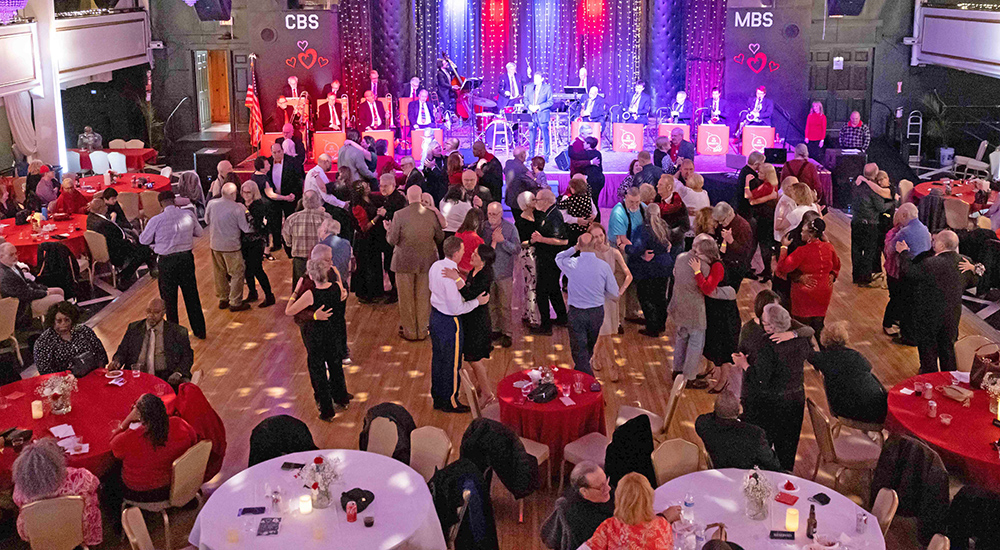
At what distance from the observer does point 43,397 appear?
5.93 meters

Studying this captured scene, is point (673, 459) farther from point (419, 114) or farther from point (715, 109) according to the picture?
point (715, 109)

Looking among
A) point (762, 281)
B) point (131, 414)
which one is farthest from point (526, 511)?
point (762, 281)

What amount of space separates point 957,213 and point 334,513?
27.1ft

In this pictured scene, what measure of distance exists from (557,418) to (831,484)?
76.3 inches

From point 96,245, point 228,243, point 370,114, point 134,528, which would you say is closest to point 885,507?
point 134,528

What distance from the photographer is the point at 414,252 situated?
8359 mm

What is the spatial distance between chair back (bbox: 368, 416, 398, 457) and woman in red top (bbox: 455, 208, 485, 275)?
1.64 m

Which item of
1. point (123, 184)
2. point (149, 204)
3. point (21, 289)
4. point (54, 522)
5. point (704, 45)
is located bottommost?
point (54, 522)

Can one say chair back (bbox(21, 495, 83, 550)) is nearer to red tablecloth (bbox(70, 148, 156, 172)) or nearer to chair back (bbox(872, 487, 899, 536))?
chair back (bbox(872, 487, 899, 536))

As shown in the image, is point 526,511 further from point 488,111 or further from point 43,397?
point 488,111

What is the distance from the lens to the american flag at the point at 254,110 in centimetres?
1582

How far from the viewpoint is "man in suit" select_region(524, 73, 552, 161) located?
15.1m

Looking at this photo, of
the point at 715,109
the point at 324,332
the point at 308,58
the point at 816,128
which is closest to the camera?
the point at 324,332

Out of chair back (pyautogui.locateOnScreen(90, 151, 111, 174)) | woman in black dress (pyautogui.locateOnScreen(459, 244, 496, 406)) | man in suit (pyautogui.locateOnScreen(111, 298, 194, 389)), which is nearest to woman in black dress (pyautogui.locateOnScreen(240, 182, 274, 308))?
man in suit (pyautogui.locateOnScreen(111, 298, 194, 389))
